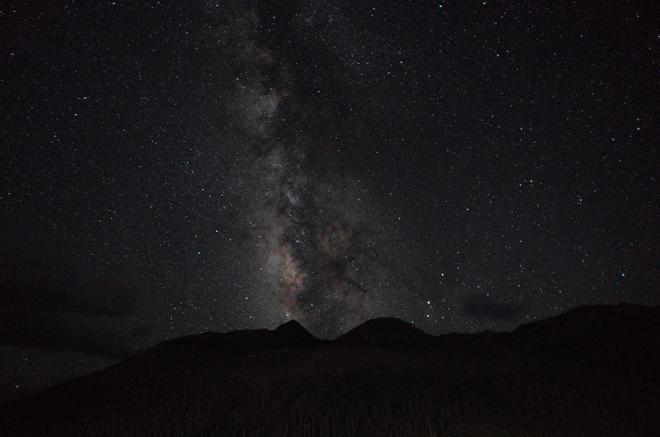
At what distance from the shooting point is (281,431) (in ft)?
132

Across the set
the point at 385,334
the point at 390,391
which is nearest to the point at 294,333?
the point at 385,334

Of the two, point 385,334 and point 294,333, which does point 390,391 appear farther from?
point 294,333

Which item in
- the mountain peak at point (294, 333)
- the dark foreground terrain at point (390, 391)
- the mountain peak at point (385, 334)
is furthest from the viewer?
the mountain peak at point (294, 333)

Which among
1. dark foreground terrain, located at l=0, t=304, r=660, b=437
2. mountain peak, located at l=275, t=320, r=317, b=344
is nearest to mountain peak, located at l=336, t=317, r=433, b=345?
dark foreground terrain, located at l=0, t=304, r=660, b=437

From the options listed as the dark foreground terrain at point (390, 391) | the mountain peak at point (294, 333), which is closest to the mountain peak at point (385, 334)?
the dark foreground terrain at point (390, 391)

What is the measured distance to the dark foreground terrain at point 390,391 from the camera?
4000 cm

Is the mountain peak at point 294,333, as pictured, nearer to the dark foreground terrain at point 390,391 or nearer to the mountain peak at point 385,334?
the mountain peak at point 385,334

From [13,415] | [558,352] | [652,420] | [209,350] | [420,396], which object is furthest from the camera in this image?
[209,350]

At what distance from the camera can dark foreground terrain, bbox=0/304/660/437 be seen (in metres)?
40.0

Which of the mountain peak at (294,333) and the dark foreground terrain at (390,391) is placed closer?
the dark foreground terrain at (390,391)

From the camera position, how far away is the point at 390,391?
44.2 meters

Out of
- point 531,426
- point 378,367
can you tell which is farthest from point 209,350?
point 531,426

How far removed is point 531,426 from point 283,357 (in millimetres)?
28342

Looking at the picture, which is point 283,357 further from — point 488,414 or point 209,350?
point 488,414
